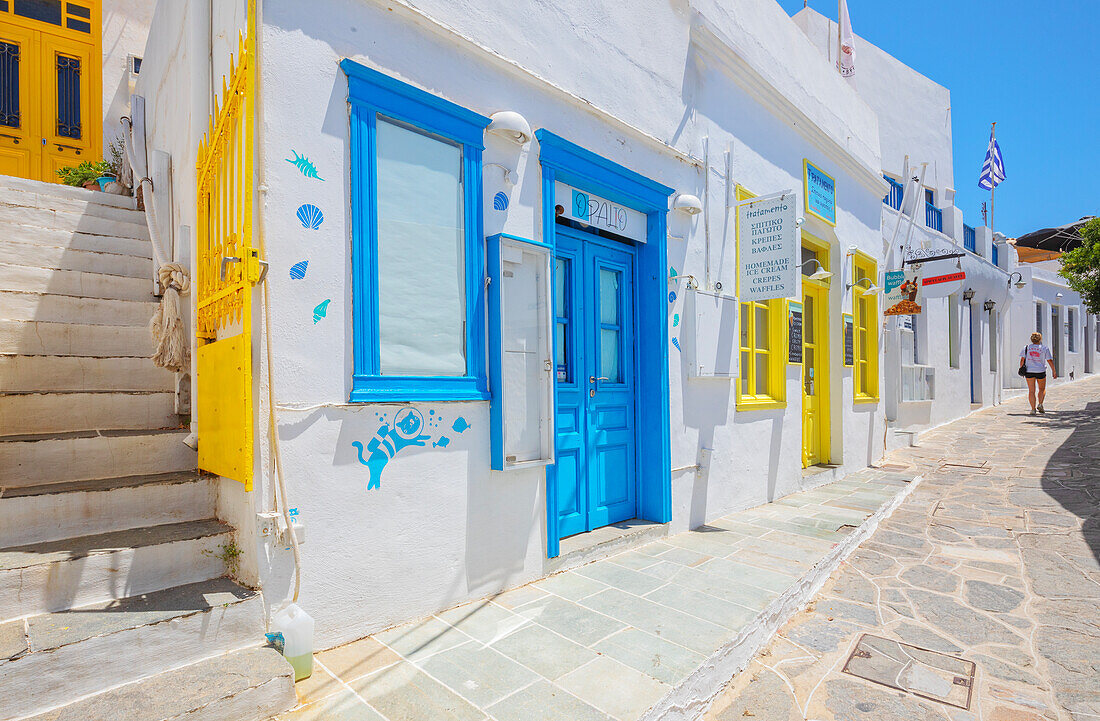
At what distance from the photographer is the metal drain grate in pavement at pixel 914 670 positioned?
2.84m

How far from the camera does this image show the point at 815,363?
321 inches

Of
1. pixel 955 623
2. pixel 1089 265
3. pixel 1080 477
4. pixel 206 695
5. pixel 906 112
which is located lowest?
pixel 955 623

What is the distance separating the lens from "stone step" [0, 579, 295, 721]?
199cm

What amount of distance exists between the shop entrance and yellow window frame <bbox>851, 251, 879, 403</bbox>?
0.74 metres

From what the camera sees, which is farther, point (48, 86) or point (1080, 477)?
point (48, 86)

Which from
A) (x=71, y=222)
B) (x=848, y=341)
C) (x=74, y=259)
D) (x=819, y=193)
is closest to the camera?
(x=74, y=259)

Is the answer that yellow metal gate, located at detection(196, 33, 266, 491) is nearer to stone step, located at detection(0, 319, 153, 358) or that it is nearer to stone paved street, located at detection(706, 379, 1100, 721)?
stone step, located at detection(0, 319, 153, 358)

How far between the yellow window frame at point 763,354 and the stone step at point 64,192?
6.10 meters

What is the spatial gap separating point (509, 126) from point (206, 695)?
129 inches

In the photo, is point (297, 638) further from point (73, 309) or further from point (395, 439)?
point (73, 309)

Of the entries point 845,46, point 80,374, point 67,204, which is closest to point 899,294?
point 845,46

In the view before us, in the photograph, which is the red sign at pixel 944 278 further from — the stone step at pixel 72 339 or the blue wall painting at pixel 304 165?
the stone step at pixel 72 339

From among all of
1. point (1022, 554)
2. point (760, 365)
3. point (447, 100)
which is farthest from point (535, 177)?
point (1022, 554)

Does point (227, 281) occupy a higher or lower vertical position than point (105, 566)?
higher
